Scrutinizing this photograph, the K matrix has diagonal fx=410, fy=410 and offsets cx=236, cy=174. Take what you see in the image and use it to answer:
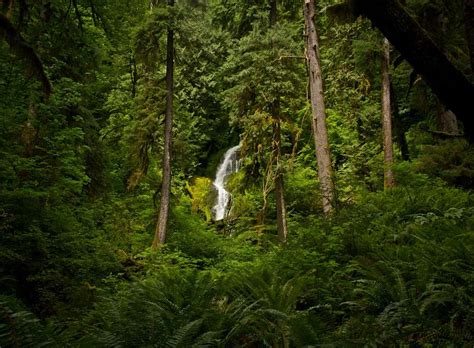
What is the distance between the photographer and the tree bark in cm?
277

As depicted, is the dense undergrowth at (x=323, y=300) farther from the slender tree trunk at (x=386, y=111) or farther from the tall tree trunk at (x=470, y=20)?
the slender tree trunk at (x=386, y=111)

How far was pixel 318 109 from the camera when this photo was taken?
11.1 meters

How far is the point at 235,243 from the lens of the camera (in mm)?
14578

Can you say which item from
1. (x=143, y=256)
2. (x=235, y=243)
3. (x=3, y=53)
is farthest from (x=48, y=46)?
(x=235, y=243)

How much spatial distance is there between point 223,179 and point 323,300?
1992 cm

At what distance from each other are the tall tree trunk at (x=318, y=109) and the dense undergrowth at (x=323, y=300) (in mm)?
2075

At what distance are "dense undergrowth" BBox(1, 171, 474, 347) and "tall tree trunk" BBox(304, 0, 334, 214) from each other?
2075 mm

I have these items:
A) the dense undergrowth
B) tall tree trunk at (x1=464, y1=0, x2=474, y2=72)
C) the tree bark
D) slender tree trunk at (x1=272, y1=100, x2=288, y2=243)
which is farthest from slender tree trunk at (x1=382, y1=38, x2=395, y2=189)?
the tree bark

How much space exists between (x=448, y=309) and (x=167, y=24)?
12.7 meters

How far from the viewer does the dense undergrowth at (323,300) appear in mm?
3865

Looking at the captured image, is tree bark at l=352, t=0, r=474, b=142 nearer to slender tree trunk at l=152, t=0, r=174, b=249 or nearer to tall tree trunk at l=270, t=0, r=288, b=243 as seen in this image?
tall tree trunk at l=270, t=0, r=288, b=243

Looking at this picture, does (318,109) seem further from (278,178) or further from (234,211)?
(234,211)

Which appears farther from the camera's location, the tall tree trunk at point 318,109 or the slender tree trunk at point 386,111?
the slender tree trunk at point 386,111

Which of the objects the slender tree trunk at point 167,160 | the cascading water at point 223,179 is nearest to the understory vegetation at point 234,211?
the slender tree trunk at point 167,160
